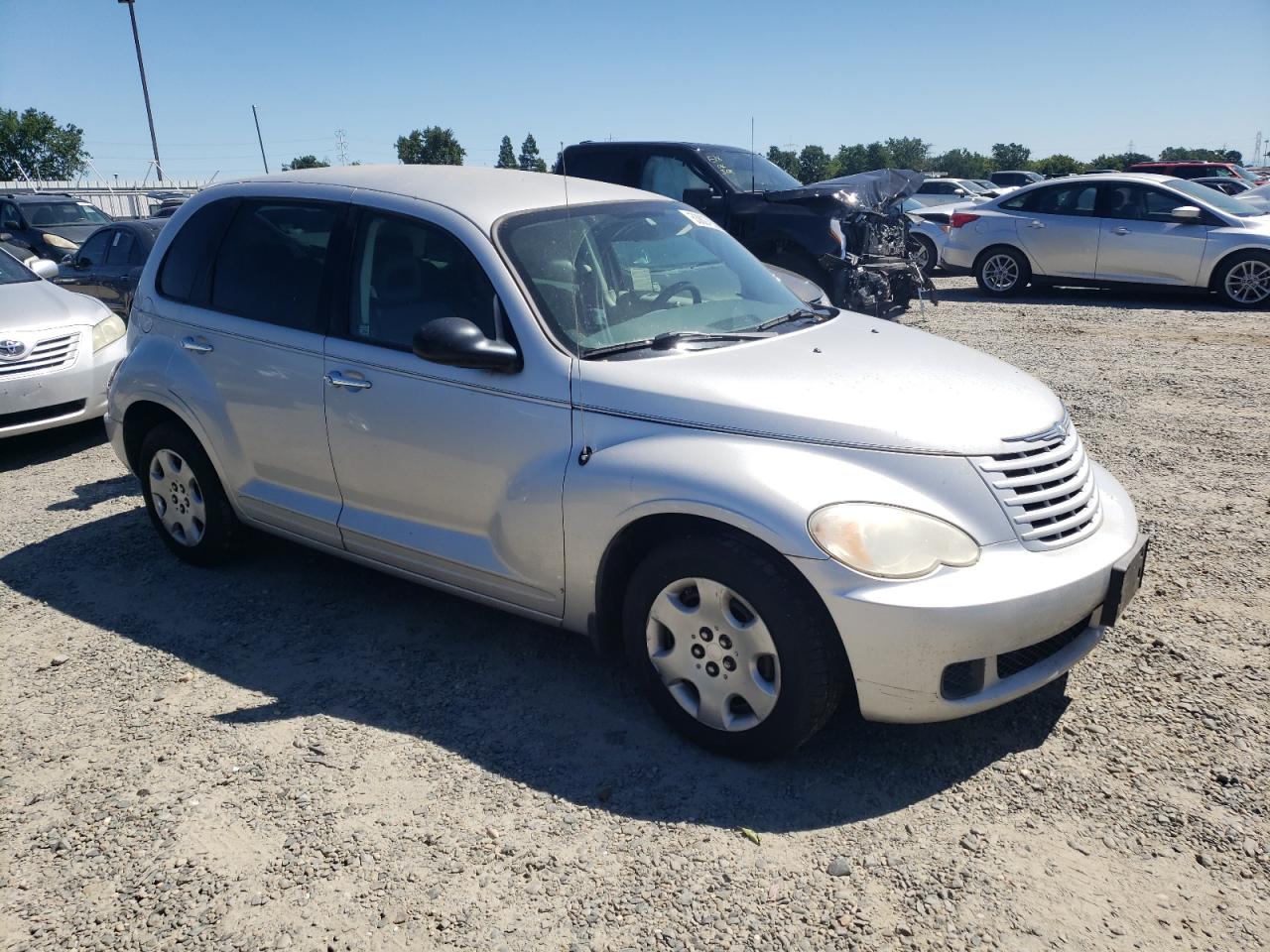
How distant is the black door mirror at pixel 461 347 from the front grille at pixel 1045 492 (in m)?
1.62

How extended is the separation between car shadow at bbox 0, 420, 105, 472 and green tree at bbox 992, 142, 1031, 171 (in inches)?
2811

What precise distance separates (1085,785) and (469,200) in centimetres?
302

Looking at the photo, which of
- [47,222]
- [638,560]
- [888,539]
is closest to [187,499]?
[638,560]

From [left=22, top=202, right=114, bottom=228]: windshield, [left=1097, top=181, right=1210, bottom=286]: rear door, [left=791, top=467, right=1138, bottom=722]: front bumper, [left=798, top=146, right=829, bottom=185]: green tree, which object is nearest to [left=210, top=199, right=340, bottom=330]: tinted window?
[left=791, top=467, right=1138, bottom=722]: front bumper

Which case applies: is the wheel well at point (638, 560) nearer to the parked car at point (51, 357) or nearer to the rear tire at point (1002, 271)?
the parked car at point (51, 357)

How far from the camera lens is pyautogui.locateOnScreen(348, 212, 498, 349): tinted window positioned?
3.75 m

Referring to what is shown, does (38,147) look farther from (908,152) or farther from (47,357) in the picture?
(47,357)

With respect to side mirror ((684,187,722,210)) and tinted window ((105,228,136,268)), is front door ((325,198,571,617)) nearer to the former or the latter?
side mirror ((684,187,722,210))

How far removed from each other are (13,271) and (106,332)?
1.37m

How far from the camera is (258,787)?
320cm

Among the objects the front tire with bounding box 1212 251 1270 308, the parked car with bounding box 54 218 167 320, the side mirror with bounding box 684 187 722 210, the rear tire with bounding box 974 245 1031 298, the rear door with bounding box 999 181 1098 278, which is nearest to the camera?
the side mirror with bounding box 684 187 722 210

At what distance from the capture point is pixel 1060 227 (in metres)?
12.9

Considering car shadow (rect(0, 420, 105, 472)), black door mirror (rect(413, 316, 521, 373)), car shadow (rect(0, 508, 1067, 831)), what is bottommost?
car shadow (rect(0, 420, 105, 472))

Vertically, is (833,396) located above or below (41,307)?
above
